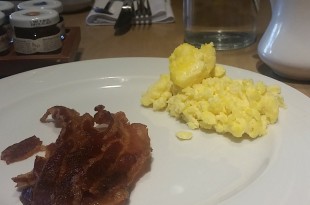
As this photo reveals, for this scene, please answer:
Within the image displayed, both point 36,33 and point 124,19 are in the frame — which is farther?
point 124,19

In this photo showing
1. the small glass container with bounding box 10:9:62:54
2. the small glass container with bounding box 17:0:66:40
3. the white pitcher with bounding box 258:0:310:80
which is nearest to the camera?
the white pitcher with bounding box 258:0:310:80

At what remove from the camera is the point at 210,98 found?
0.77 m

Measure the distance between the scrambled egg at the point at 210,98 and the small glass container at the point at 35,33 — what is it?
355 millimetres

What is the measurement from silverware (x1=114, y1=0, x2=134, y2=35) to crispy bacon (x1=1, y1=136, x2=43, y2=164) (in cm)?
73

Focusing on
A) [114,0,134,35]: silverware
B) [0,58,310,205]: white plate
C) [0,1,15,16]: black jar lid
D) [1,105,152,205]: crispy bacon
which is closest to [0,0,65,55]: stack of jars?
[0,58,310,205]: white plate

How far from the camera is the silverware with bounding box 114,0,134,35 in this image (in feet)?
4.63

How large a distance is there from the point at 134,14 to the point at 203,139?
831 mm

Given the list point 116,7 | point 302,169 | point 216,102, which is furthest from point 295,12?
point 116,7

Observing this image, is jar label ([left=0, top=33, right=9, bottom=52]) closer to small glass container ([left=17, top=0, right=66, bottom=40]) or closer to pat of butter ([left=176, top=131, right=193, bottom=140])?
small glass container ([left=17, top=0, right=66, bottom=40])

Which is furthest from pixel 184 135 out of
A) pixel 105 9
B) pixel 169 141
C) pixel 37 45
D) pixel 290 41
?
pixel 105 9

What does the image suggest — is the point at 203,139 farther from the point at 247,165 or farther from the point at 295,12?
the point at 295,12

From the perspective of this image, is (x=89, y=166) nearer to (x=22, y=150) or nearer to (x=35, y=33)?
(x=22, y=150)

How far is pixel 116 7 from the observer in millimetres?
1532

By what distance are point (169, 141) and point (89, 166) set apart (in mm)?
193
